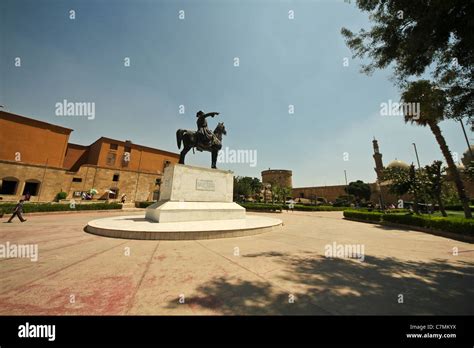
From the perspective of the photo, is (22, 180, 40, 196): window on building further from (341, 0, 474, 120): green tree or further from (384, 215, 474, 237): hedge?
(384, 215, 474, 237): hedge

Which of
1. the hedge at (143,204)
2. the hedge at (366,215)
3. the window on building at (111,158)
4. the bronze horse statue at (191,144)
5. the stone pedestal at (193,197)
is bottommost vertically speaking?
the hedge at (143,204)

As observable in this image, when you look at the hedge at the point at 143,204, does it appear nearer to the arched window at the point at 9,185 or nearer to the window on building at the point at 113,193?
the window on building at the point at 113,193

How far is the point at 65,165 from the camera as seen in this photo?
3406 cm

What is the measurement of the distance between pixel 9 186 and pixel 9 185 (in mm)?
138

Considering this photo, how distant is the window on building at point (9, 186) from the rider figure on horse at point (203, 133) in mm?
30510

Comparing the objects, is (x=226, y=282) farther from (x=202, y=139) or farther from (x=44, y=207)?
(x=44, y=207)

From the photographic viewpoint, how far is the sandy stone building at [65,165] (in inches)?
986

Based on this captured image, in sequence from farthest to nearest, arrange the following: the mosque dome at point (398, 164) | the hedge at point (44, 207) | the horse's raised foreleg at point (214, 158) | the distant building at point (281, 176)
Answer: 1. the distant building at point (281, 176)
2. the mosque dome at point (398, 164)
3. the hedge at point (44, 207)
4. the horse's raised foreleg at point (214, 158)

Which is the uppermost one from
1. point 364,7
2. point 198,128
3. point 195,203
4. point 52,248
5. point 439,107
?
point 364,7

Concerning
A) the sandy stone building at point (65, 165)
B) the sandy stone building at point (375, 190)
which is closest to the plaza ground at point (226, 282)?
the sandy stone building at point (65, 165)
